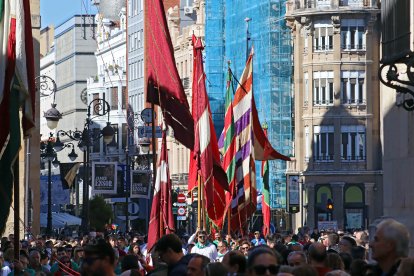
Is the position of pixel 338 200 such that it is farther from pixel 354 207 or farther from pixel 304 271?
pixel 304 271

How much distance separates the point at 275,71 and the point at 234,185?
160 feet

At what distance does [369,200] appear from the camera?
81.2 metres

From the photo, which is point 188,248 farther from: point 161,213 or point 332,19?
point 332,19

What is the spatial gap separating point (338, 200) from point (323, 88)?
19.4 ft

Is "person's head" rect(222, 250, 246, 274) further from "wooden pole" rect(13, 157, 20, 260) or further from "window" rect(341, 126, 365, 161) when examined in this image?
"window" rect(341, 126, 365, 161)

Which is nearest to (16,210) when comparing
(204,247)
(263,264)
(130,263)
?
(130,263)

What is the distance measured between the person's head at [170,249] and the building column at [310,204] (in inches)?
2652

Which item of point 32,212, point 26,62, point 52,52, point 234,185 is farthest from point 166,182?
point 52,52

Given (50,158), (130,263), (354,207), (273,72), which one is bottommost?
(354,207)

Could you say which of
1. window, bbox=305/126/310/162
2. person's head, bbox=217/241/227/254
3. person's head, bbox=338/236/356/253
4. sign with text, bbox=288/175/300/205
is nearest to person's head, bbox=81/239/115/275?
person's head, bbox=338/236/356/253

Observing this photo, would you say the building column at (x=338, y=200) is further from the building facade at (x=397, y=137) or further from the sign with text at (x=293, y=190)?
the building facade at (x=397, y=137)

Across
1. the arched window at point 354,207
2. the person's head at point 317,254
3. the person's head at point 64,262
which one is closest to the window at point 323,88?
the arched window at point 354,207

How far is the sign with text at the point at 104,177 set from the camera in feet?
152

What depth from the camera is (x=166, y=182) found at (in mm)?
25328
